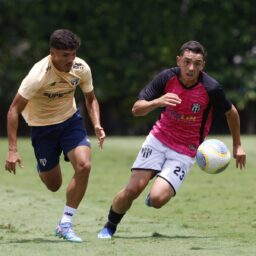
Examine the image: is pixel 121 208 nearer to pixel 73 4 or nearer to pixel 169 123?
pixel 169 123

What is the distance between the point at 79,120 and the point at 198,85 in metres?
1.51

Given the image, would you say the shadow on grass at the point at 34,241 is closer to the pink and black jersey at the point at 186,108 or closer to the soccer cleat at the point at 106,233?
the soccer cleat at the point at 106,233

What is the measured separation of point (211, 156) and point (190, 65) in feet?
3.26

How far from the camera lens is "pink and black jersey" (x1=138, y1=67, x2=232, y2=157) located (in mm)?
9266

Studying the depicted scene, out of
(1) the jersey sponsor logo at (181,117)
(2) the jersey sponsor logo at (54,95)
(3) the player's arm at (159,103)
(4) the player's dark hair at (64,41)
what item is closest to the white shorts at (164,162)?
(1) the jersey sponsor logo at (181,117)

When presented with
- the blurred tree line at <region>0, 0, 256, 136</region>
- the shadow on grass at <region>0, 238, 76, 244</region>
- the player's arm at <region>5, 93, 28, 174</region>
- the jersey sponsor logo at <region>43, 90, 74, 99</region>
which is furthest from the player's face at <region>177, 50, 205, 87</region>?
the blurred tree line at <region>0, 0, 256, 136</region>

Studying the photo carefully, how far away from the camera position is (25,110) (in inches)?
396

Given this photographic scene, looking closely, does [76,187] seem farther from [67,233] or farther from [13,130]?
[13,130]

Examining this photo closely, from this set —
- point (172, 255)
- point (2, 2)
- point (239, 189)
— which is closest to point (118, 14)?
point (2, 2)

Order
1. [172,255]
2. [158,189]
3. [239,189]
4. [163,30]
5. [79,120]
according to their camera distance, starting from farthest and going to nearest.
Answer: [163,30], [239,189], [79,120], [158,189], [172,255]

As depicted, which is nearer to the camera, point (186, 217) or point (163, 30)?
point (186, 217)

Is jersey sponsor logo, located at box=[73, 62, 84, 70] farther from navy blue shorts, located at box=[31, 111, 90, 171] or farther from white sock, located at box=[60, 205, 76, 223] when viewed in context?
white sock, located at box=[60, 205, 76, 223]

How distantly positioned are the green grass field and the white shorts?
2.19 feet

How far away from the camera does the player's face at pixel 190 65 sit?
9102 mm
